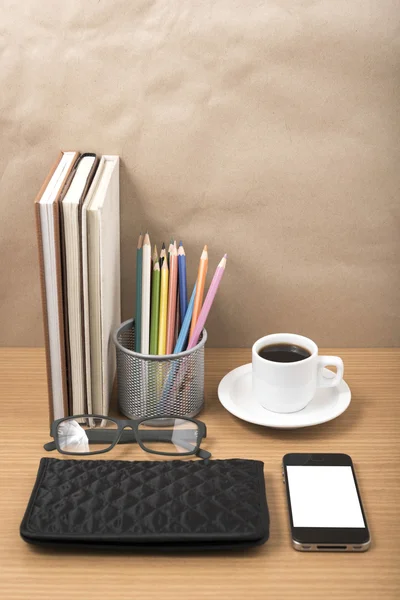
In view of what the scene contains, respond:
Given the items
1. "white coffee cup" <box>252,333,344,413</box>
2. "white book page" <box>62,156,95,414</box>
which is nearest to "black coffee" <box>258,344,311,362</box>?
"white coffee cup" <box>252,333,344,413</box>

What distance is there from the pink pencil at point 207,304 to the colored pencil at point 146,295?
0.18 ft

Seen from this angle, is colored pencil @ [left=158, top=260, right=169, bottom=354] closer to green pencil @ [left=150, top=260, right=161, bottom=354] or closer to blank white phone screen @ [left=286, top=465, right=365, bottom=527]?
green pencil @ [left=150, top=260, right=161, bottom=354]

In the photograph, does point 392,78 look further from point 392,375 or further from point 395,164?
point 392,375

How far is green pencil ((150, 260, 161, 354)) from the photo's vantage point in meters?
0.89

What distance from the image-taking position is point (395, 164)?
3.20 feet

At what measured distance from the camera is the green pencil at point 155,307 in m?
0.89

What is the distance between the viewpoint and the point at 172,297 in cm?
90

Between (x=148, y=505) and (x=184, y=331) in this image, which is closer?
(x=148, y=505)

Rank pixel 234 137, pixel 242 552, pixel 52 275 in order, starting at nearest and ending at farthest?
pixel 242 552, pixel 52 275, pixel 234 137

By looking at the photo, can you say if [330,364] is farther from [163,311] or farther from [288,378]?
[163,311]

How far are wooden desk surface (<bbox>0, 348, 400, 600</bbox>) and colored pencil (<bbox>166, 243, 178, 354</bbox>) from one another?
102 millimetres

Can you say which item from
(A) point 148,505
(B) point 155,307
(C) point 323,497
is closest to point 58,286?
(B) point 155,307

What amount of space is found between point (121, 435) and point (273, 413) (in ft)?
0.59

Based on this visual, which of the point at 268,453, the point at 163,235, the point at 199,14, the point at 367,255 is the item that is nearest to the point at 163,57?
the point at 199,14
